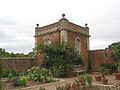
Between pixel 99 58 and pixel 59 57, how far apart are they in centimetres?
503

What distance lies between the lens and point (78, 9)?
8.33 meters

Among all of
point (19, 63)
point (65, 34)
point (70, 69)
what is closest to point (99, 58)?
point (70, 69)

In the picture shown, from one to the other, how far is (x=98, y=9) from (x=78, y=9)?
4.17 ft

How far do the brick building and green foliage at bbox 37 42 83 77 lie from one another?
124cm

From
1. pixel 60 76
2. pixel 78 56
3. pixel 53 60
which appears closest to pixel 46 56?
pixel 53 60

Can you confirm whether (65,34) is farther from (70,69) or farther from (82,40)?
(70,69)

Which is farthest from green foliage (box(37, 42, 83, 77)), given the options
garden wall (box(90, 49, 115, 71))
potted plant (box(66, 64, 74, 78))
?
garden wall (box(90, 49, 115, 71))

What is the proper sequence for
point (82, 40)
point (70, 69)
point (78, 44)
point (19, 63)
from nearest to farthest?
1. point (70, 69)
2. point (19, 63)
3. point (78, 44)
4. point (82, 40)

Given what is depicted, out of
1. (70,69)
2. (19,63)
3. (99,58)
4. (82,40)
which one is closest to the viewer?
(70,69)

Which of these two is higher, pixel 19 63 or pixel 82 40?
pixel 82 40

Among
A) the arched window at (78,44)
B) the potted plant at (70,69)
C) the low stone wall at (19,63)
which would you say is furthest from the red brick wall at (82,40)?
the low stone wall at (19,63)

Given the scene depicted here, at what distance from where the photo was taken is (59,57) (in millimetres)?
10383

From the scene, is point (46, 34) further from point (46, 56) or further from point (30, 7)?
point (30, 7)

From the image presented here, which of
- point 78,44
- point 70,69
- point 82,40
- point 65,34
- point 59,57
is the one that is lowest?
point 70,69
